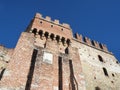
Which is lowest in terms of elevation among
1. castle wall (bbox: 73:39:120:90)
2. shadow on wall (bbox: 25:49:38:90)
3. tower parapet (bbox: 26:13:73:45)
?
shadow on wall (bbox: 25:49:38:90)

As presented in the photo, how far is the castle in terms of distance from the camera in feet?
24.8

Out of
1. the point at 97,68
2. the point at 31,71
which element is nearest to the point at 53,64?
the point at 31,71

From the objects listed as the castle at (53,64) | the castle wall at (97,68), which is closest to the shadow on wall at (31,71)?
the castle at (53,64)

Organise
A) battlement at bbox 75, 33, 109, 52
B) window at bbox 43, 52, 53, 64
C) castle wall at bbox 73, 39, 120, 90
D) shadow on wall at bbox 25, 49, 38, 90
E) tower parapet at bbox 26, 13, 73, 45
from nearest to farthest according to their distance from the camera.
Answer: shadow on wall at bbox 25, 49, 38, 90
window at bbox 43, 52, 53, 64
castle wall at bbox 73, 39, 120, 90
tower parapet at bbox 26, 13, 73, 45
battlement at bbox 75, 33, 109, 52

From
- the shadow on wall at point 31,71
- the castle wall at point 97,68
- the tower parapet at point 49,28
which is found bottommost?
the shadow on wall at point 31,71

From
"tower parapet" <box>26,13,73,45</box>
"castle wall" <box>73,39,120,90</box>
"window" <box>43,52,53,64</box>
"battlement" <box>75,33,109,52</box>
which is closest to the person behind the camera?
"window" <box>43,52,53,64</box>

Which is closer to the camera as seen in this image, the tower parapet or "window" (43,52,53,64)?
"window" (43,52,53,64)

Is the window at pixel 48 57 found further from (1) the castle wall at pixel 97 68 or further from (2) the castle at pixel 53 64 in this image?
(1) the castle wall at pixel 97 68

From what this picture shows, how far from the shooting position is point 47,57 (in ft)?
30.0

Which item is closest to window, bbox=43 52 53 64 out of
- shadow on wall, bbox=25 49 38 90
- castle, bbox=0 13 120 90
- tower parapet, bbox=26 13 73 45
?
castle, bbox=0 13 120 90

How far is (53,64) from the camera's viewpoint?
9.23 meters

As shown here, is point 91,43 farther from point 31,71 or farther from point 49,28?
point 31,71

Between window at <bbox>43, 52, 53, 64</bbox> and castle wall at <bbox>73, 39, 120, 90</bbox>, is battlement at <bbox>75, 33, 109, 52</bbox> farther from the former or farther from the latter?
window at <bbox>43, 52, 53, 64</bbox>

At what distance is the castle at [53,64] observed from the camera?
24.8 feet
